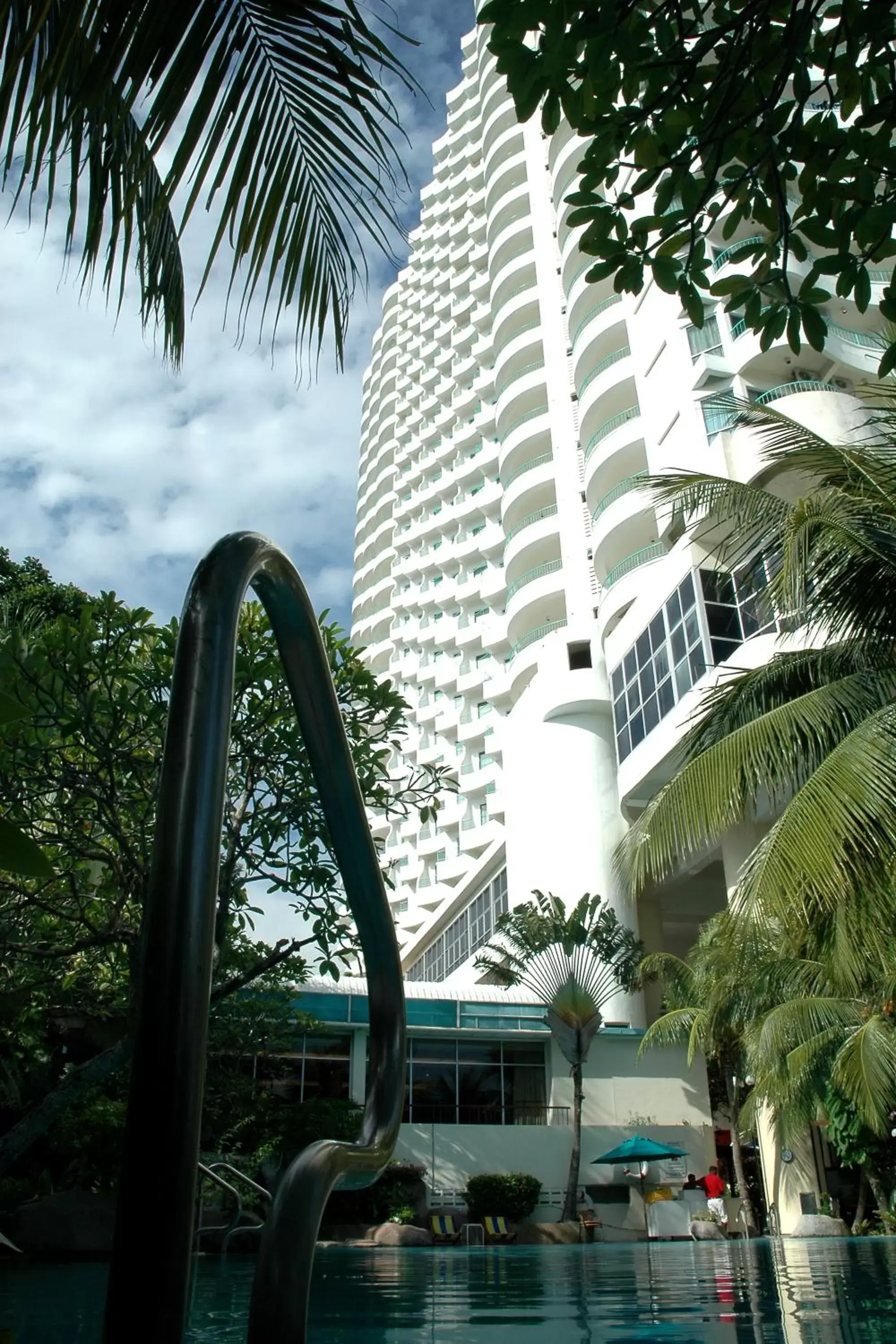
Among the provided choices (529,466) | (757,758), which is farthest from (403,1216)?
(529,466)

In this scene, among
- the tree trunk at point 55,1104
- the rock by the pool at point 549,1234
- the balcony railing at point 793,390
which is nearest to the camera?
the tree trunk at point 55,1104

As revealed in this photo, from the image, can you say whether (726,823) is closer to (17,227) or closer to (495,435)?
(17,227)

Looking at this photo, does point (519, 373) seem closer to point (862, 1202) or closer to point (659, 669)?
point (659, 669)

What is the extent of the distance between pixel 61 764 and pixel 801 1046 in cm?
1253

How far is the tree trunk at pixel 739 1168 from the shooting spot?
23.2m

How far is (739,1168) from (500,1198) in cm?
551

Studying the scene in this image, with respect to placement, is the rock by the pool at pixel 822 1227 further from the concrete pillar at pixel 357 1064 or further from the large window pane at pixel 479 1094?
the concrete pillar at pixel 357 1064

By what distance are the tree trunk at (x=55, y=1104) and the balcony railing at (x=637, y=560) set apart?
85.7ft

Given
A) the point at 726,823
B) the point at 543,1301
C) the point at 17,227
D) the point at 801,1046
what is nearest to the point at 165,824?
the point at 17,227

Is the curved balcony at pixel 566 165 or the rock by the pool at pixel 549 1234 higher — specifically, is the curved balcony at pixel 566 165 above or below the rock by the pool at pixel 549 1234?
above

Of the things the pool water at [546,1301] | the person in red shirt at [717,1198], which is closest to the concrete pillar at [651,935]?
the person in red shirt at [717,1198]

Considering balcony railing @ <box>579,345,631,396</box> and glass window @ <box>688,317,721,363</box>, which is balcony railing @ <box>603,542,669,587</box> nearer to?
glass window @ <box>688,317,721,363</box>

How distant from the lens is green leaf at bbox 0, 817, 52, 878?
112 cm

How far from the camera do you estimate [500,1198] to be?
23.2 metres
